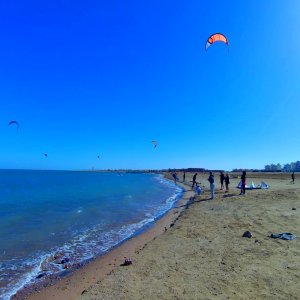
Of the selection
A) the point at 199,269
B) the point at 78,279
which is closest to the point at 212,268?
the point at 199,269

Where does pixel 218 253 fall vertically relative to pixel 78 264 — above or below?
above

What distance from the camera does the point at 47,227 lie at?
1575 centimetres

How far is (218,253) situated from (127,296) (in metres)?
3.23

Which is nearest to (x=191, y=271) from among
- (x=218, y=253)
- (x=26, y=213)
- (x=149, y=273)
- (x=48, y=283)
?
(x=149, y=273)

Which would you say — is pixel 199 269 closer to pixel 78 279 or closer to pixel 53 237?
pixel 78 279

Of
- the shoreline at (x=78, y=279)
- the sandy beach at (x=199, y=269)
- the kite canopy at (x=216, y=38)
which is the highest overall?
the kite canopy at (x=216, y=38)

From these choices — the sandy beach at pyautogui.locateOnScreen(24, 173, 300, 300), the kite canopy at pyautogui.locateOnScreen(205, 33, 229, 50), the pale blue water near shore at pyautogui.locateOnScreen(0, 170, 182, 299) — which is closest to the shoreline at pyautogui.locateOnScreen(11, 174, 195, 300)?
the sandy beach at pyautogui.locateOnScreen(24, 173, 300, 300)

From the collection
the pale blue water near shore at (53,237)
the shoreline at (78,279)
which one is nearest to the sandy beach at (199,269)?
the shoreline at (78,279)

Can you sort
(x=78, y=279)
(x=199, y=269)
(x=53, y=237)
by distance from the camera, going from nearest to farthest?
(x=199, y=269), (x=78, y=279), (x=53, y=237)

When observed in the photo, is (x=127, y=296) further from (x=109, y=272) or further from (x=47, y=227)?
(x=47, y=227)

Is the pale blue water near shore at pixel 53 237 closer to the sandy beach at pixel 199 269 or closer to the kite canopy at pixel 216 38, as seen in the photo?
the sandy beach at pixel 199 269

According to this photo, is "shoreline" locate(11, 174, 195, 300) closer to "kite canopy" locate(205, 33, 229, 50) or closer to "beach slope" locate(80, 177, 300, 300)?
"beach slope" locate(80, 177, 300, 300)

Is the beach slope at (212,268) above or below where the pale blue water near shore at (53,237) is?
above

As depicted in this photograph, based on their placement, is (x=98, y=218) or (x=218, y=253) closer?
(x=218, y=253)
